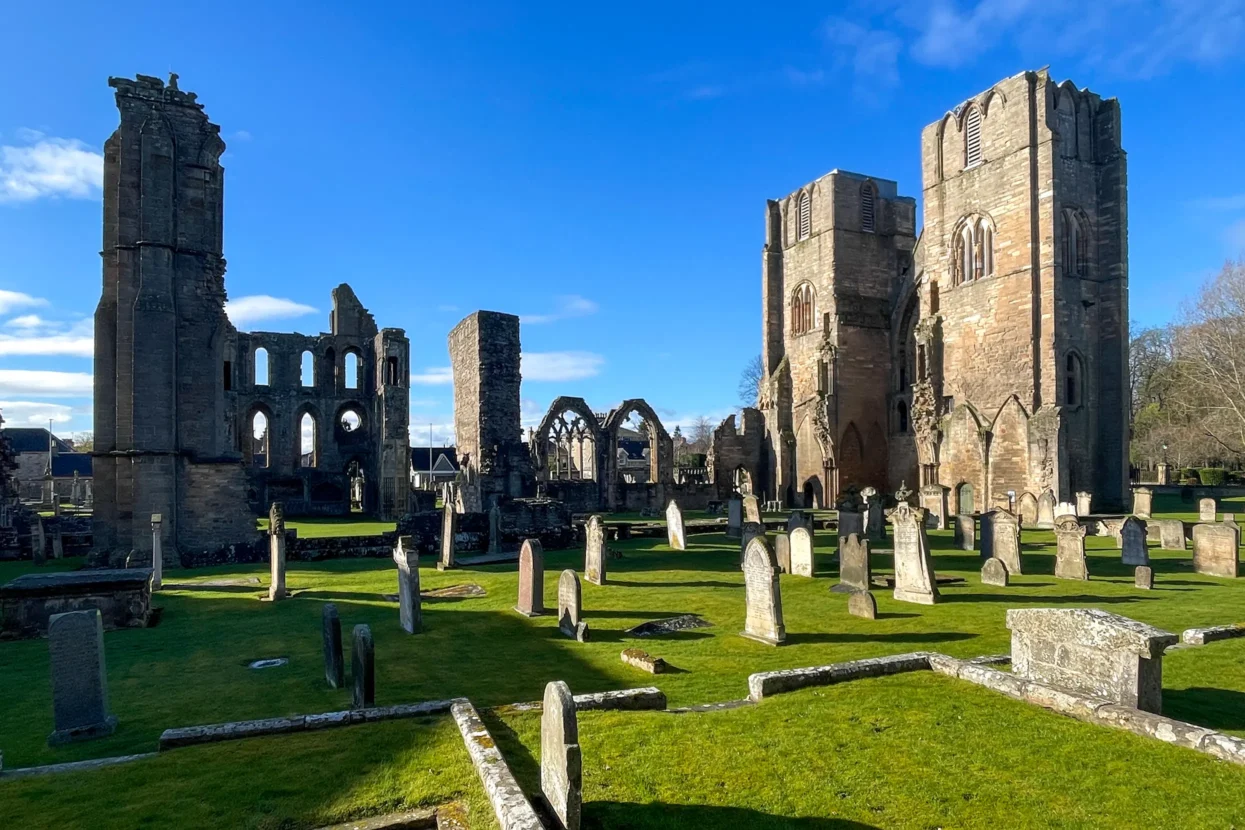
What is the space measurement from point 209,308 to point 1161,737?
22.2 metres

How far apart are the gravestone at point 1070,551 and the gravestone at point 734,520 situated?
992 cm

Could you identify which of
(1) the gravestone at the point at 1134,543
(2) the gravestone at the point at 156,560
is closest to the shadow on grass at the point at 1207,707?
(1) the gravestone at the point at 1134,543

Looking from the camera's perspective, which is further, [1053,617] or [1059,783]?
[1053,617]

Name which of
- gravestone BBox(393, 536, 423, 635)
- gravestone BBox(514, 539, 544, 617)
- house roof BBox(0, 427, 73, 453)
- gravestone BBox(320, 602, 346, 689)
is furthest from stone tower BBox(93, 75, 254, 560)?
house roof BBox(0, 427, 73, 453)

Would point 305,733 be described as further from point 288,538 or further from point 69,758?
point 288,538

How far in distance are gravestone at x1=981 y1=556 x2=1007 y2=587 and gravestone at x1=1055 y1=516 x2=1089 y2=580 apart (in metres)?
1.60

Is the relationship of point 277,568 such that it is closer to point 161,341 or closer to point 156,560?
point 156,560

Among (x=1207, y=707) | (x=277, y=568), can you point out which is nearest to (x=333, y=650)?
(x=277, y=568)

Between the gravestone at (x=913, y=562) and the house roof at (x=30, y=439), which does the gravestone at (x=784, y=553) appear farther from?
the house roof at (x=30, y=439)

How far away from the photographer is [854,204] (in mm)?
36906

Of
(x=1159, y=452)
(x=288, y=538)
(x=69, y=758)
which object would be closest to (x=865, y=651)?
(x=69, y=758)

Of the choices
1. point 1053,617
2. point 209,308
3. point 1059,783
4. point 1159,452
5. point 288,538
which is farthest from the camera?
point 1159,452

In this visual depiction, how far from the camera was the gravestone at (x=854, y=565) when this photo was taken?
11.5 meters

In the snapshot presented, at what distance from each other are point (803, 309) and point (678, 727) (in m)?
35.0
